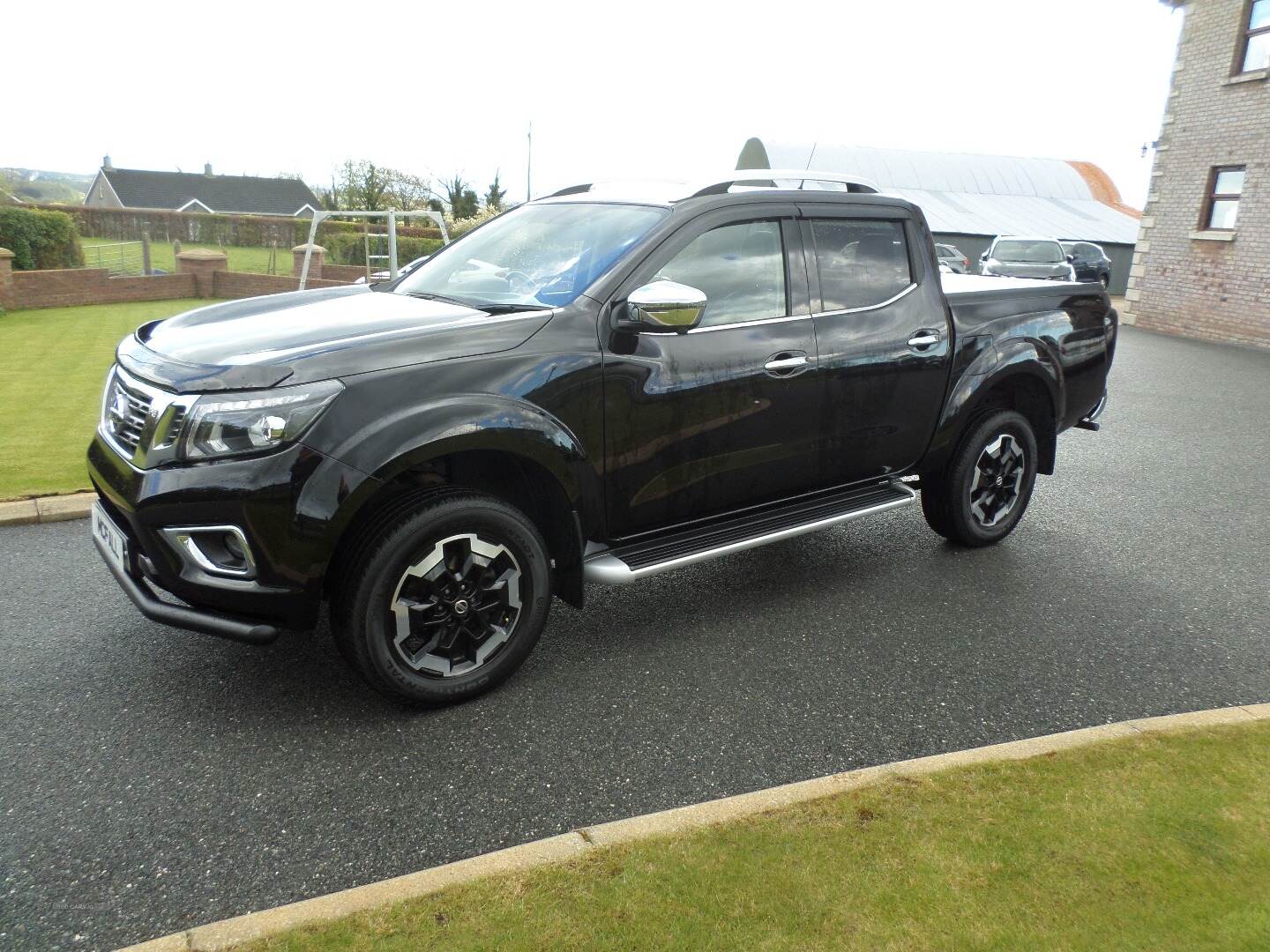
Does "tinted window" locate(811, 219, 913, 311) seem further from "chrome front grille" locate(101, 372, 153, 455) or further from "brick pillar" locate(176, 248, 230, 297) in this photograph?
"brick pillar" locate(176, 248, 230, 297)

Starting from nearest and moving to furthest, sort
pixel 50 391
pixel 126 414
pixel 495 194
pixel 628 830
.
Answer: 1. pixel 628 830
2. pixel 126 414
3. pixel 50 391
4. pixel 495 194

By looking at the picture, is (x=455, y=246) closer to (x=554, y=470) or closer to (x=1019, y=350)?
(x=554, y=470)

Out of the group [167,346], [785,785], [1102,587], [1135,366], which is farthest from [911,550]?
[1135,366]

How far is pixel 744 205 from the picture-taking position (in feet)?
13.7

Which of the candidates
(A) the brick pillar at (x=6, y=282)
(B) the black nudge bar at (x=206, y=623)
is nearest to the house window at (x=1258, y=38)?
(B) the black nudge bar at (x=206, y=623)

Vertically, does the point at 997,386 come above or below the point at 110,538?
above

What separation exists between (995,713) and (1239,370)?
1400cm

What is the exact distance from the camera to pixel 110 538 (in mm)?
3416

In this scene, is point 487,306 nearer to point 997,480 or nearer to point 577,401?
point 577,401

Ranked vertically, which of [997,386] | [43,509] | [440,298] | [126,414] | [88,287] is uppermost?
[440,298]

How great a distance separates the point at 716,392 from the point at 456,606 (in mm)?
1377

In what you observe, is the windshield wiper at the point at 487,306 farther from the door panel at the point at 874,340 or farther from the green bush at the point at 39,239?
the green bush at the point at 39,239

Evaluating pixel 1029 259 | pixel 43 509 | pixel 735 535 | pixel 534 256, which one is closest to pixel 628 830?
pixel 735 535

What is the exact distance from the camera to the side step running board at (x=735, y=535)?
379 cm
